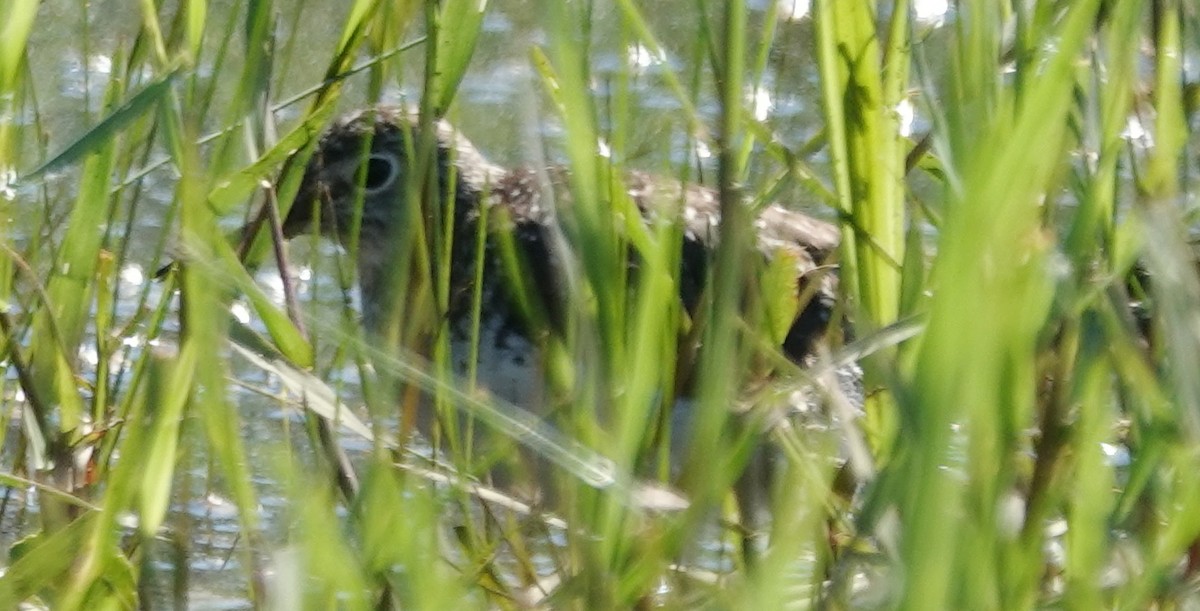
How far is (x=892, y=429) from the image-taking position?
4.85ft

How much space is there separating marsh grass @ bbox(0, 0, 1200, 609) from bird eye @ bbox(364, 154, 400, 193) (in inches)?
74.7

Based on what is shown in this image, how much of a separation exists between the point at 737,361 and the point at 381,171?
8.39 feet

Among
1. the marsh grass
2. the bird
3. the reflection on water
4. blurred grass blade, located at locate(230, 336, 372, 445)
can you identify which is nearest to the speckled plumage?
the bird

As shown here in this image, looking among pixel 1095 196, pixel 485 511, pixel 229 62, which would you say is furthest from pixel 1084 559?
pixel 229 62

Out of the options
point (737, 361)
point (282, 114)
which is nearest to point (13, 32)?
point (737, 361)

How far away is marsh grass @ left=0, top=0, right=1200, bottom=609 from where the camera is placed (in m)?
1.21

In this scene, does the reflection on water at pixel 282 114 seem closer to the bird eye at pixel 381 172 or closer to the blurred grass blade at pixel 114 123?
the bird eye at pixel 381 172

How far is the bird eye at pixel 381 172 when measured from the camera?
384 centimetres

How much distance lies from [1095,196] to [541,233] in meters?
1.90

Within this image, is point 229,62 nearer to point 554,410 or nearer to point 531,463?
point 531,463

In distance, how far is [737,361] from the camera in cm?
153

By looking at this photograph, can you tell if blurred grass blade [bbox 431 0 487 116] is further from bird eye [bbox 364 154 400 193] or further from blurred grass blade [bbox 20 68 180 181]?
bird eye [bbox 364 154 400 193]

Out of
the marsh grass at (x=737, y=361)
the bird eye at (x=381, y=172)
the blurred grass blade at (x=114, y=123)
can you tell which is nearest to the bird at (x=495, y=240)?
the bird eye at (x=381, y=172)

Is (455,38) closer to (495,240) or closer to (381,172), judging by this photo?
(495,240)
